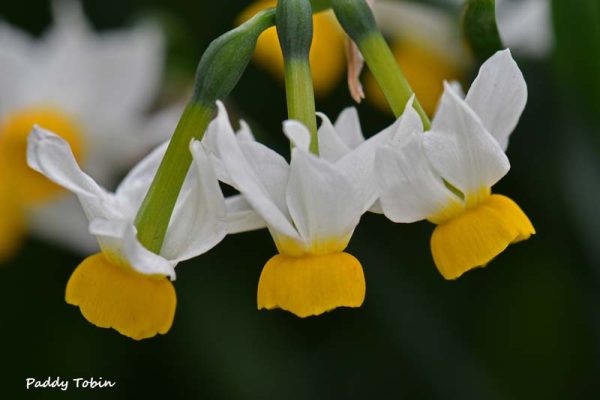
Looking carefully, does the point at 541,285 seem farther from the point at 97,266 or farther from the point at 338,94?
the point at 97,266

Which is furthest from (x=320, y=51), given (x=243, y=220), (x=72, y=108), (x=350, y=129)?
(x=243, y=220)

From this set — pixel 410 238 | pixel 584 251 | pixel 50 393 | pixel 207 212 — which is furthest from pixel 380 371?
pixel 207 212

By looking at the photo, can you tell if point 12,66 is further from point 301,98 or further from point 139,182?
point 301,98

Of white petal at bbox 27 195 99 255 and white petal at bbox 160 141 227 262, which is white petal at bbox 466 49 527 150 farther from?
white petal at bbox 27 195 99 255

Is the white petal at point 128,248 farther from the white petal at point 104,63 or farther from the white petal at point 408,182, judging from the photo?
the white petal at point 104,63

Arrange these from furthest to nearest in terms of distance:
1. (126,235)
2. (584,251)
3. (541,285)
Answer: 1. (541,285)
2. (584,251)
3. (126,235)

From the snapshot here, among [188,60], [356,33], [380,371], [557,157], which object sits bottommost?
[380,371]

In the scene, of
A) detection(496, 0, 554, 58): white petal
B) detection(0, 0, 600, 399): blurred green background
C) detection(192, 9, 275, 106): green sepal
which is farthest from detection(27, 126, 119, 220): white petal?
detection(496, 0, 554, 58): white petal
